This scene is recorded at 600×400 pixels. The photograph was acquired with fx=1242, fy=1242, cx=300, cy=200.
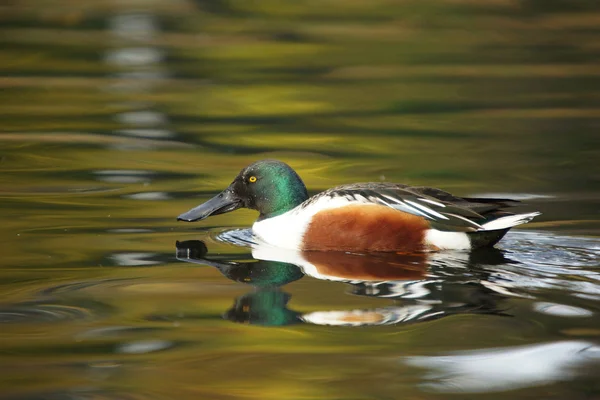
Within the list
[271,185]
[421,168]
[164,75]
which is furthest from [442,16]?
[271,185]

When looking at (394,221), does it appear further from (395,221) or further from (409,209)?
(409,209)

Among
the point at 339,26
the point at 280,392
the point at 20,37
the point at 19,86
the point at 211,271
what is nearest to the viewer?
the point at 280,392

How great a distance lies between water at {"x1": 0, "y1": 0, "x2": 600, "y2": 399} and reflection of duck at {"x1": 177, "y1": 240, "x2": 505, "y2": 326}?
21 mm

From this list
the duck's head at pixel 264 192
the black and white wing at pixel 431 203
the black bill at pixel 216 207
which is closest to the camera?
the black and white wing at pixel 431 203

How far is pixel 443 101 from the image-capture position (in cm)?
1337

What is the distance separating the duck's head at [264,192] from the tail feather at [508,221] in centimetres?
135

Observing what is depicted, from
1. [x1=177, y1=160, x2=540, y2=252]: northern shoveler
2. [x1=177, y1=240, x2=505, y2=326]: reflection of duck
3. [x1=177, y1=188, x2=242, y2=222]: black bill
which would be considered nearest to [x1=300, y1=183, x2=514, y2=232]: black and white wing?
[x1=177, y1=160, x2=540, y2=252]: northern shoveler

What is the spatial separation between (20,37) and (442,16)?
6.82m

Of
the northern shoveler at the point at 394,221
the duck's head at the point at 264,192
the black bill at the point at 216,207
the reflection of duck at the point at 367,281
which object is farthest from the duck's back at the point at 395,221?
the black bill at the point at 216,207

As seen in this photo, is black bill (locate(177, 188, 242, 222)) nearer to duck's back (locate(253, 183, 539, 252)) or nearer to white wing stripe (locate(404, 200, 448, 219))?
duck's back (locate(253, 183, 539, 252))

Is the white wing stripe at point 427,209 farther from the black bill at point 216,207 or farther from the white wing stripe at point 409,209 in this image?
the black bill at point 216,207

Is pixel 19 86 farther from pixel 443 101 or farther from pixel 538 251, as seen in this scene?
pixel 538 251

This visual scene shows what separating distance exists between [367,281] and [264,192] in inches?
61.0

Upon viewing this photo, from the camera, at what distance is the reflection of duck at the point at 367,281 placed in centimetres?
619
